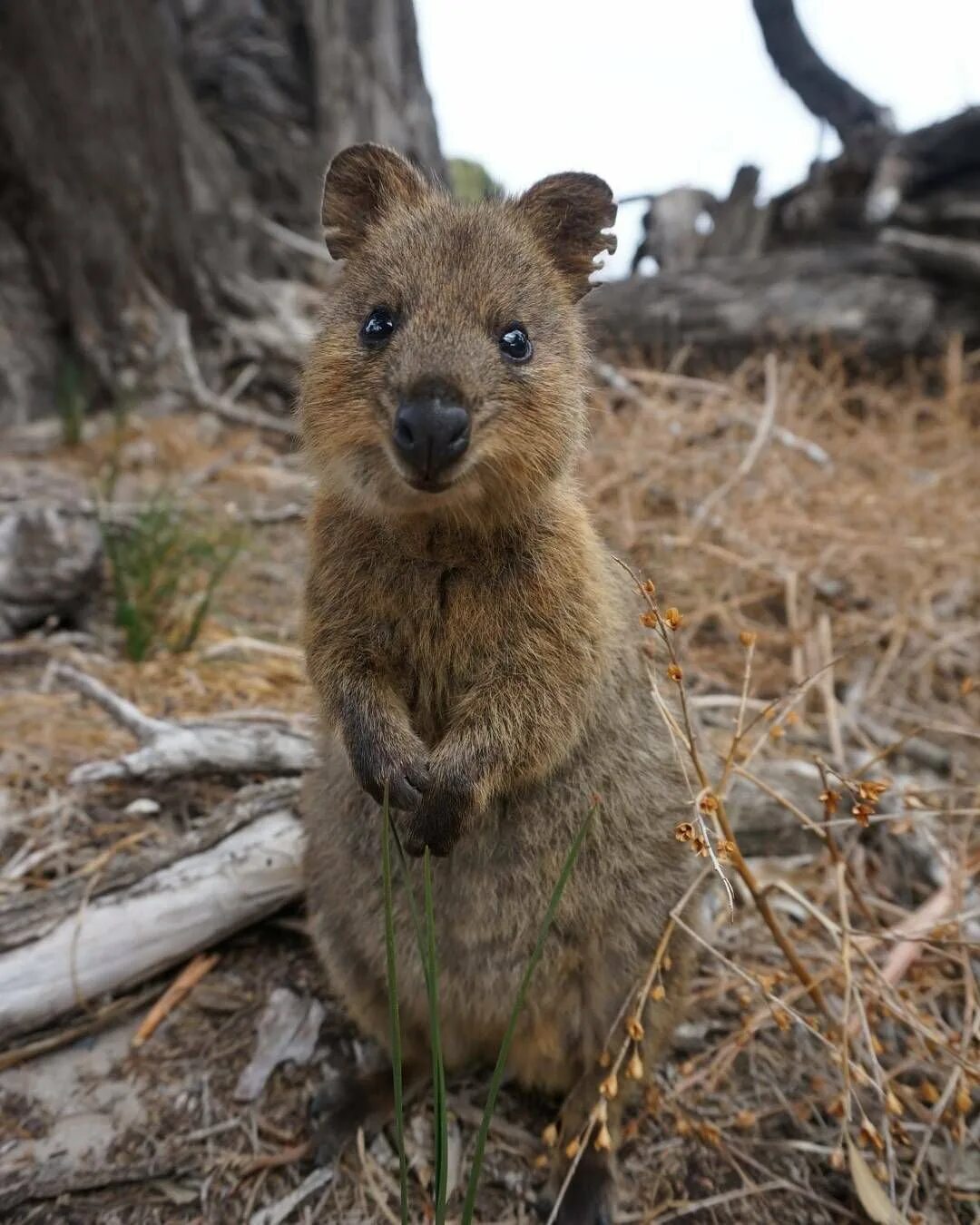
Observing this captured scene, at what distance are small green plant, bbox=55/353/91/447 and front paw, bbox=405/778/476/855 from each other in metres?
5.85

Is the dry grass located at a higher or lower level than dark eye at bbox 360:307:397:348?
lower

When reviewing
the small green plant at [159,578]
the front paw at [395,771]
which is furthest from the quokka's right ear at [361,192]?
the small green plant at [159,578]

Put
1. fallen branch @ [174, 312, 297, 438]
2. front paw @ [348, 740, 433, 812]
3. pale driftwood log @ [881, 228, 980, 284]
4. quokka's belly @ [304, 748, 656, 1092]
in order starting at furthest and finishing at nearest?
pale driftwood log @ [881, 228, 980, 284] < fallen branch @ [174, 312, 297, 438] < quokka's belly @ [304, 748, 656, 1092] < front paw @ [348, 740, 433, 812]

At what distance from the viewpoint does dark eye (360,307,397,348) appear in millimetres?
2324

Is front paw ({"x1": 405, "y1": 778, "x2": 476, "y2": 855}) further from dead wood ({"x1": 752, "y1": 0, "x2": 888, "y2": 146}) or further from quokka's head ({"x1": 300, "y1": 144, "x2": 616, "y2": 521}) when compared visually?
dead wood ({"x1": 752, "y1": 0, "x2": 888, "y2": 146})

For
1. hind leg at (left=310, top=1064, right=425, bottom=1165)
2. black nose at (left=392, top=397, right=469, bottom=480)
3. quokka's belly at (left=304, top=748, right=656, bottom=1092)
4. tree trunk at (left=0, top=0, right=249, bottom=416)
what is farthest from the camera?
tree trunk at (left=0, top=0, right=249, bottom=416)

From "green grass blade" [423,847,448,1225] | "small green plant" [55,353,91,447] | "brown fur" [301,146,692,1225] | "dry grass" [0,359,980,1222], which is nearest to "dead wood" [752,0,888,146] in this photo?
"dry grass" [0,359,980,1222]

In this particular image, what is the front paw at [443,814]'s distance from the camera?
2.27 metres

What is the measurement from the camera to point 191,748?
136 inches

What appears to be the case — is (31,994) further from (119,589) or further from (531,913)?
(119,589)

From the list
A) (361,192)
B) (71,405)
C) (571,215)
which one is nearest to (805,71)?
(71,405)

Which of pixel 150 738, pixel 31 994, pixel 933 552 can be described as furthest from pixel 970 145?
pixel 31 994

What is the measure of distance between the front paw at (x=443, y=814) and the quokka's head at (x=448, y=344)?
2.25ft

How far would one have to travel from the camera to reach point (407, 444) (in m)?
2.00
